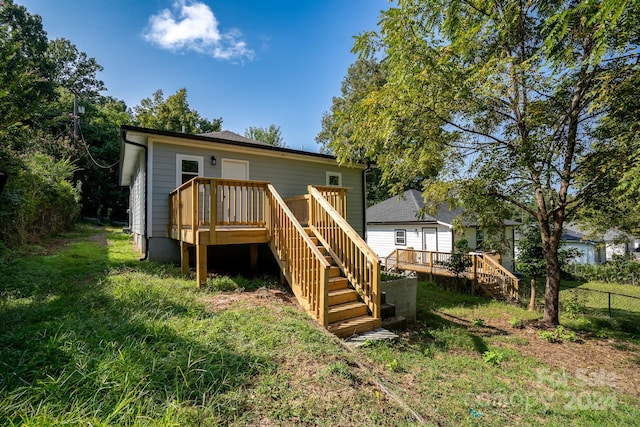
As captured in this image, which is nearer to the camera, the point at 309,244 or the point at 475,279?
the point at 309,244

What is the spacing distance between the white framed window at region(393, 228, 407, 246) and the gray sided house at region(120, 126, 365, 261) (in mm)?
8300

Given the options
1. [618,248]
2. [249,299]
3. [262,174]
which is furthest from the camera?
[618,248]

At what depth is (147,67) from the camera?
574 inches

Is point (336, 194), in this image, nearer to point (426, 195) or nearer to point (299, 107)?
point (426, 195)

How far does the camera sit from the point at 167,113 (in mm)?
24453

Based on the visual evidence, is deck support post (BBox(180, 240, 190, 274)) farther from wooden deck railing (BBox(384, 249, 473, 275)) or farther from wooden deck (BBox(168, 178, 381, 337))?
wooden deck railing (BBox(384, 249, 473, 275))

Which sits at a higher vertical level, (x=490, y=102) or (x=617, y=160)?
(x=490, y=102)

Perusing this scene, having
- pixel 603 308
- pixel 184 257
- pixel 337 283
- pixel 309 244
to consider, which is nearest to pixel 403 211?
pixel 603 308

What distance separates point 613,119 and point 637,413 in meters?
4.72

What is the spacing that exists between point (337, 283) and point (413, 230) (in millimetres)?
12257

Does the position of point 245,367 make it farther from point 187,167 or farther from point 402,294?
point 187,167

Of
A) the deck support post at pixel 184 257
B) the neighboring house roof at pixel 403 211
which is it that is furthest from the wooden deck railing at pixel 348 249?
the neighboring house roof at pixel 403 211

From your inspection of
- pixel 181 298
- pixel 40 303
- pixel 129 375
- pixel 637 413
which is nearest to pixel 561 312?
pixel 637 413

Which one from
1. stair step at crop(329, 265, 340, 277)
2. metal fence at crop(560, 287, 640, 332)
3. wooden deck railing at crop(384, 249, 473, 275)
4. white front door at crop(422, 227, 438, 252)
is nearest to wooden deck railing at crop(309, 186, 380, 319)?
stair step at crop(329, 265, 340, 277)
